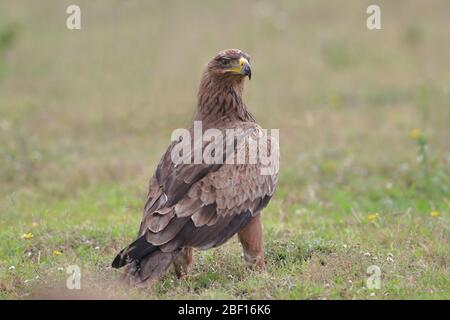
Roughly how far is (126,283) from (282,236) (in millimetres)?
2241

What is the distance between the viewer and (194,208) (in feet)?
21.4

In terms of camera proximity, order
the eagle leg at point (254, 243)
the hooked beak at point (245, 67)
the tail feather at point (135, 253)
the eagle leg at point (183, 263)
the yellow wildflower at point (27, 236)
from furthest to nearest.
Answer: the yellow wildflower at point (27, 236) → the hooked beak at point (245, 67) → the eagle leg at point (254, 243) → the eagle leg at point (183, 263) → the tail feather at point (135, 253)

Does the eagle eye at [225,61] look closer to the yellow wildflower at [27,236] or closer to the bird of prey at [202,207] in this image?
the bird of prey at [202,207]

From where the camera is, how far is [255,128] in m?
7.27

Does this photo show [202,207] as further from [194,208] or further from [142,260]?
[142,260]

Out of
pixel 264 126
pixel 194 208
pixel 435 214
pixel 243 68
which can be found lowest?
pixel 435 214

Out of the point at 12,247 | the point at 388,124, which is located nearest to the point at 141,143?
the point at 388,124

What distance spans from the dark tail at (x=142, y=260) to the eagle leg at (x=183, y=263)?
1.27ft

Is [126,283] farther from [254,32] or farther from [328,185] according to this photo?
[254,32]

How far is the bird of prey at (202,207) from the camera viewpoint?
20.9 ft

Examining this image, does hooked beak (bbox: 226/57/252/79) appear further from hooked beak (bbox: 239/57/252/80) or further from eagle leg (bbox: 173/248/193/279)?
eagle leg (bbox: 173/248/193/279)

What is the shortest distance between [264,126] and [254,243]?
6.68 m

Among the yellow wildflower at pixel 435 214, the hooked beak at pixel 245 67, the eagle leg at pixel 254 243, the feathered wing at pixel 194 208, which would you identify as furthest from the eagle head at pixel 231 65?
the yellow wildflower at pixel 435 214

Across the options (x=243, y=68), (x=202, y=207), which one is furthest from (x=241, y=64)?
(x=202, y=207)
